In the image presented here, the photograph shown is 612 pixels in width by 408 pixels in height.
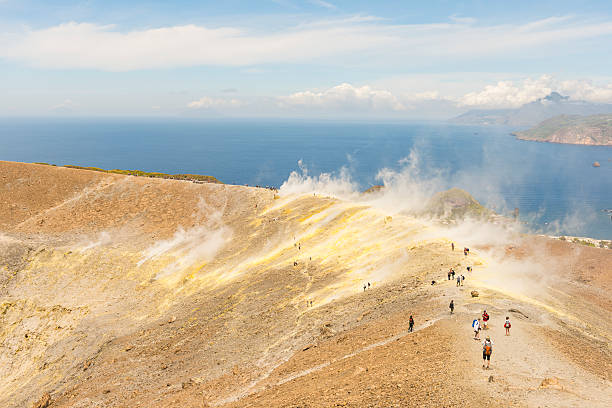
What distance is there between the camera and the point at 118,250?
68.1m

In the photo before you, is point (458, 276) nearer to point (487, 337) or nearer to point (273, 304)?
point (487, 337)

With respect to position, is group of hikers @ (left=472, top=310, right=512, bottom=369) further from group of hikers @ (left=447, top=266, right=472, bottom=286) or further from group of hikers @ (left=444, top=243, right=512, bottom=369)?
group of hikers @ (left=447, top=266, right=472, bottom=286)

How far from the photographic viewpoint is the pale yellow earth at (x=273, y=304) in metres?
23.6

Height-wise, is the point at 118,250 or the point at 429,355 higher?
the point at 429,355

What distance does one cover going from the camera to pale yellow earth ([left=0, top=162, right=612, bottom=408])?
23.6 meters

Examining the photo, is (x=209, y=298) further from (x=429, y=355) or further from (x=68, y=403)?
(x=429, y=355)

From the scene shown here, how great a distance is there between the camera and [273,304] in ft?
150

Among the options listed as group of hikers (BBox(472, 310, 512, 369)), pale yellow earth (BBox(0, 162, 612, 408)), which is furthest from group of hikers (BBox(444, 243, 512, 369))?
pale yellow earth (BBox(0, 162, 612, 408))

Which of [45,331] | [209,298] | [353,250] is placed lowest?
[45,331]

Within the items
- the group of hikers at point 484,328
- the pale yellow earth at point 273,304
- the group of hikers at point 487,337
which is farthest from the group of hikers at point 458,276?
the group of hikers at point 487,337

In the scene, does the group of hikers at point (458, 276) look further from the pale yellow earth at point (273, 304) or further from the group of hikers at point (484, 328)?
the pale yellow earth at point (273, 304)

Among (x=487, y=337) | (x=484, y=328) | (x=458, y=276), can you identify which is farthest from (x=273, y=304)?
(x=487, y=337)

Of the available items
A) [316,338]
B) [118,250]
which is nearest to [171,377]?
[316,338]

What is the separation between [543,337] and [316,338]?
18.6 m
